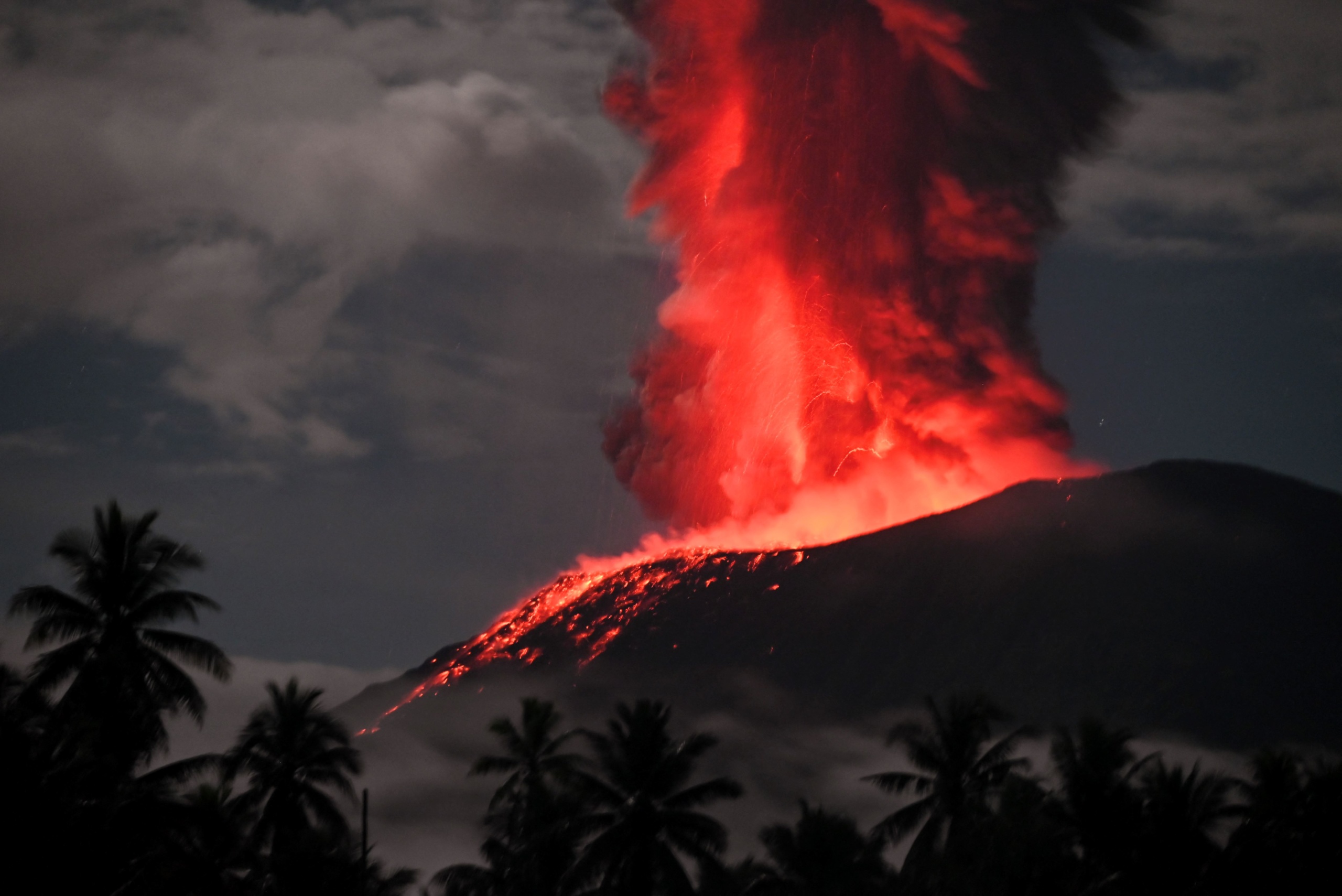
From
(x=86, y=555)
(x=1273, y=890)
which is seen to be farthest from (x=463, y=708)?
(x=1273, y=890)

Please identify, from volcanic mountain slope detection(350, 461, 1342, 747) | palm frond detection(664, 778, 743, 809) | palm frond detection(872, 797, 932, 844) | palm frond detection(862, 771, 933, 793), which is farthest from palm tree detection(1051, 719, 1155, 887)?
volcanic mountain slope detection(350, 461, 1342, 747)

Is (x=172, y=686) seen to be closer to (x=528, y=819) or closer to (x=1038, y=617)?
(x=528, y=819)

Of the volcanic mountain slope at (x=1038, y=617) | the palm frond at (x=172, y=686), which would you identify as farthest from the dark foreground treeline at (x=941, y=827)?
the volcanic mountain slope at (x=1038, y=617)

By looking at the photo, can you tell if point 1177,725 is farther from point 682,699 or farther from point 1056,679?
point 682,699

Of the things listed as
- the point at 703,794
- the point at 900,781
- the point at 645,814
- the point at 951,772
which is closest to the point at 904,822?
the point at 900,781

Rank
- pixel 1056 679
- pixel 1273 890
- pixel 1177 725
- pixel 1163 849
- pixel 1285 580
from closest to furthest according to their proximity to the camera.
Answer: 1. pixel 1273 890
2. pixel 1163 849
3. pixel 1177 725
4. pixel 1056 679
5. pixel 1285 580

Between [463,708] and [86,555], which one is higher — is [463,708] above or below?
above

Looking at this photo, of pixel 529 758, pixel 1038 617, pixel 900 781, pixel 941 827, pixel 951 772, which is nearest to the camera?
pixel 951 772
